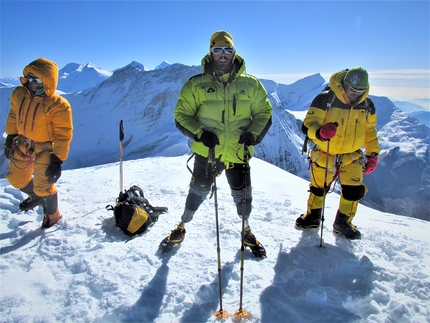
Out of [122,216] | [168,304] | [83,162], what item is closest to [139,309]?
[168,304]

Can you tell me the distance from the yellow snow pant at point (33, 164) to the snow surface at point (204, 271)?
0.70 meters

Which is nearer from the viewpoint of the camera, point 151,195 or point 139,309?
point 139,309

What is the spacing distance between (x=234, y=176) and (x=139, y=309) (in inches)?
81.0

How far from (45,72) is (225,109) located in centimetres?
293

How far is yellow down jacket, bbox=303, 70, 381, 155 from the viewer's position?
4.25 m

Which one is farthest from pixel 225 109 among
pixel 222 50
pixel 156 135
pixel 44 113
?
pixel 156 135

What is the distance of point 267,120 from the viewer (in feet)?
12.7

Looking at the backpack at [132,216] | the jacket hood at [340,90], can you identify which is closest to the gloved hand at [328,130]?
the jacket hood at [340,90]

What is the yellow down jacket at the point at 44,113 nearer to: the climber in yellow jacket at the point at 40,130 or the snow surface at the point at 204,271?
the climber in yellow jacket at the point at 40,130

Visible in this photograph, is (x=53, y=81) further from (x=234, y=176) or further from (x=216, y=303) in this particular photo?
(x=216, y=303)

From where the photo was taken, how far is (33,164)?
4887mm

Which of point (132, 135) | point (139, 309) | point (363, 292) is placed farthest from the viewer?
point (132, 135)

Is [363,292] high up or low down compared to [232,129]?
down

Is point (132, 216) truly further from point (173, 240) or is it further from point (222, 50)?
point (222, 50)
